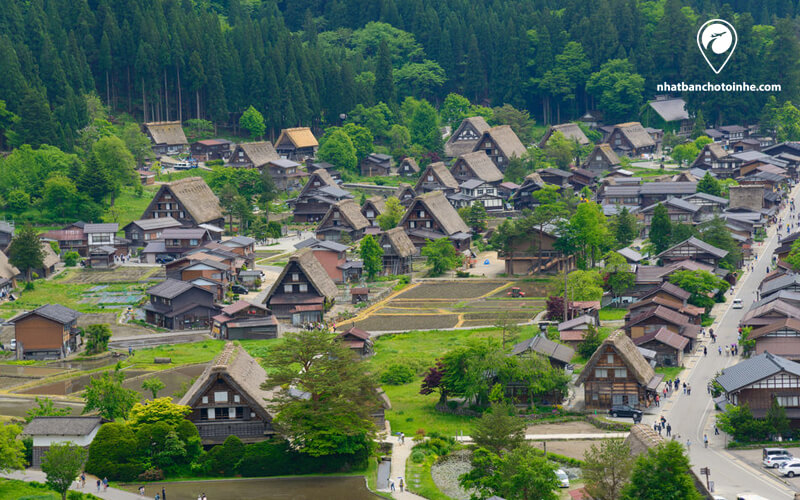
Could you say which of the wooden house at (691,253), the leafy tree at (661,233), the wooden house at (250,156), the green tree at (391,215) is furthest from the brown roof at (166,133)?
the wooden house at (691,253)

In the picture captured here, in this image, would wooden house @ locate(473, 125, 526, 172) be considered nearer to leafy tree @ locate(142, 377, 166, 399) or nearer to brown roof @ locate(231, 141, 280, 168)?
brown roof @ locate(231, 141, 280, 168)

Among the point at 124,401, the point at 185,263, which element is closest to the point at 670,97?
the point at 185,263

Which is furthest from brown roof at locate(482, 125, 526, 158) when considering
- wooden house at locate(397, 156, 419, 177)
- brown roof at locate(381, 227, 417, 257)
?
brown roof at locate(381, 227, 417, 257)

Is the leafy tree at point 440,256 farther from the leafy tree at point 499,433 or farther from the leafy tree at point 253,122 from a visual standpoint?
the leafy tree at point 499,433

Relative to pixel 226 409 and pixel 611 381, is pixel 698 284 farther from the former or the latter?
pixel 226 409

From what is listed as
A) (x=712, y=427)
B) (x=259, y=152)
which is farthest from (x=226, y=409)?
(x=259, y=152)

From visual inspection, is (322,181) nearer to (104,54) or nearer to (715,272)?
(104,54)

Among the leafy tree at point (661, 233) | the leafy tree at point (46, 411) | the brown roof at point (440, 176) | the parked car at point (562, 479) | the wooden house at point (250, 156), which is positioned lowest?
the parked car at point (562, 479)

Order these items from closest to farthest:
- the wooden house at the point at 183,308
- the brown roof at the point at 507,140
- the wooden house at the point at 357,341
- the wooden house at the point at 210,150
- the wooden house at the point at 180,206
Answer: the wooden house at the point at 357,341
the wooden house at the point at 183,308
the wooden house at the point at 180,206
the wooden house at the point at 210,150
the brown roof at the point at 507,140

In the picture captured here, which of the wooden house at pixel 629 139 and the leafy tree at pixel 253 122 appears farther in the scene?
the wooden house at pixel 629 139
